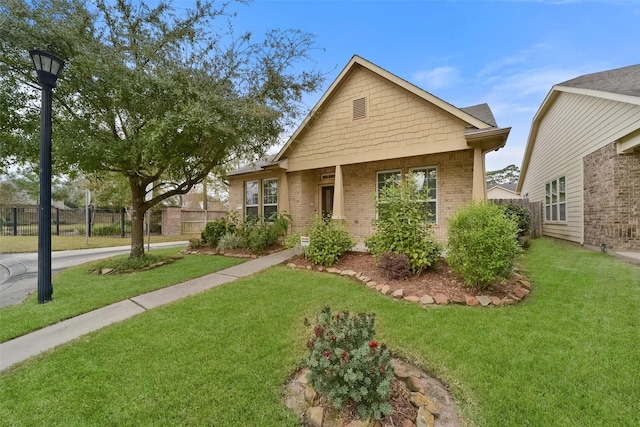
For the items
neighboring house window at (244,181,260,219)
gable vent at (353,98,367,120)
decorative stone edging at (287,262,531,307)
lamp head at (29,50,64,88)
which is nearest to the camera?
decorative stone edging at (287,262,531,307)

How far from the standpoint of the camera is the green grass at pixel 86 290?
4.19 m

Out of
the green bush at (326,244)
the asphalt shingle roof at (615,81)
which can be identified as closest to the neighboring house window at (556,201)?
the asphalt shingle roof at (615,81)

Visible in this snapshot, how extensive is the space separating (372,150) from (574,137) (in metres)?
7.91

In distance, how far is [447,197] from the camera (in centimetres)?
839

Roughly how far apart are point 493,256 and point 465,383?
2.45 m

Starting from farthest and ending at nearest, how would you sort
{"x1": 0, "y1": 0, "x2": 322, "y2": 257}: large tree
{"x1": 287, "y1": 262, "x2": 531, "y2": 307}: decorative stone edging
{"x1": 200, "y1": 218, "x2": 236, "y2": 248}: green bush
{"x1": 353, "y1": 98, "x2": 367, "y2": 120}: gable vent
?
{"x1": 200, "y1": 218, "x2": 236, "y2": 248}: green bush < {"x1": 353, "y1": 98, "x2": 367, "y2": 120}: gable vent < {"x1": 0, "y1": 0, "x2": 322, "y2": 257}: large tree < {"x1": 287, "y1": 262, "x2": 531, "y2": 307}: decorative stone edging

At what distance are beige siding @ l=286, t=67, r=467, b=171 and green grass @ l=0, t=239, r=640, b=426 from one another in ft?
15.7

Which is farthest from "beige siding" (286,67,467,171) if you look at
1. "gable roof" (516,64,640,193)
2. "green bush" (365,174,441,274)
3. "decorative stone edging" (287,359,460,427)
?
"decorative stone edging" (287,359,460,427)

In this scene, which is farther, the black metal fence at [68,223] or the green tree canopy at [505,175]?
the green tree canopy at [505,175]

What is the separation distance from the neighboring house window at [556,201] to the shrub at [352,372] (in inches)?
504

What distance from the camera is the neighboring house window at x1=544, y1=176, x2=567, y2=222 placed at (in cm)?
1127

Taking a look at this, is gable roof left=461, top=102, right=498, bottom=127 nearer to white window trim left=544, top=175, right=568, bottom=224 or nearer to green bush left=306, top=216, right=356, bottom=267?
green bush left=306, top=216, right=356, bottom=267

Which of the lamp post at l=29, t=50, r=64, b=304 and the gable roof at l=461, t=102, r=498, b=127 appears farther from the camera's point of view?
the gable roof at l=461, t=102, r=498, b=127

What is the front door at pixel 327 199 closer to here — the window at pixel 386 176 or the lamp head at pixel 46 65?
the window at pixel 386 176
